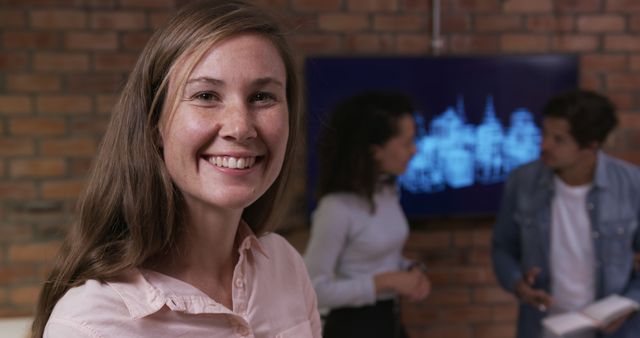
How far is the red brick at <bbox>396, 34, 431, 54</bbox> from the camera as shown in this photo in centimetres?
300

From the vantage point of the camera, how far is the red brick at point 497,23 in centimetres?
304

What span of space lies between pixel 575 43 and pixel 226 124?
2636 mm

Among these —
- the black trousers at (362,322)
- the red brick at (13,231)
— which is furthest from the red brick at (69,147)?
the black trousers at (362,322)

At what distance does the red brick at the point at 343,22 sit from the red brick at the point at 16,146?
1.34 meters

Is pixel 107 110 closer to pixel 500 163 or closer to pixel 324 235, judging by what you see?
pixel 324 235

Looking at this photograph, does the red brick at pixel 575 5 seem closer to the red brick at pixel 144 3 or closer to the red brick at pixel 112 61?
the red brick at pixel 144 3

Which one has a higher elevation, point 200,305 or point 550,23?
point 550,23

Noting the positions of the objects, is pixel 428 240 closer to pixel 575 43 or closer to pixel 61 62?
pixel 575 43

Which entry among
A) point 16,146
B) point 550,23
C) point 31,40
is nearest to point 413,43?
point 550,23

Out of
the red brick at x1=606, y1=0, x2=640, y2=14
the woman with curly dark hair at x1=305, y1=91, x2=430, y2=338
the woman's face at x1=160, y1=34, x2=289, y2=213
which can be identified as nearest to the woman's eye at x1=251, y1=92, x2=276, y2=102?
the woman's face at x1=160, y1=34, x2=289, y2=213

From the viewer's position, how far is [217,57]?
2.96ft

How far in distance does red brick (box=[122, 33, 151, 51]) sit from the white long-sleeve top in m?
1.18

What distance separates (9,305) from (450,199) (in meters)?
1.98

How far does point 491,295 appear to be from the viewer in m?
3.20
